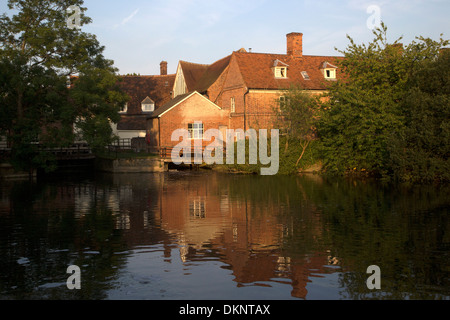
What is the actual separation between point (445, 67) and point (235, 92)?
2492 cm

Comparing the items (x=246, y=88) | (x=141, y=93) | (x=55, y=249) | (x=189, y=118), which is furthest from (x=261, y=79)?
(x=55, y=249)

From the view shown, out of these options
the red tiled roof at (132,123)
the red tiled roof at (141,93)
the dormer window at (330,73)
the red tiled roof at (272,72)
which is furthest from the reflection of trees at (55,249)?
the red tiled roof at (141,93)

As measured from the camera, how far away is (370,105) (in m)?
34.7

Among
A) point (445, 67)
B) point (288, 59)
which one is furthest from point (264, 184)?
point (288, 59)

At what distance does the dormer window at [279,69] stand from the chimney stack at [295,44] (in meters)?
3.32

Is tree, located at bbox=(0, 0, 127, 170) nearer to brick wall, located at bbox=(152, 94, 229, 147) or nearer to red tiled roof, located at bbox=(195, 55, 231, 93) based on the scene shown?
brick wall, located at bbox=(152, 94, 229, 147)

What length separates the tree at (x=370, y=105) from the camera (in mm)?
34219

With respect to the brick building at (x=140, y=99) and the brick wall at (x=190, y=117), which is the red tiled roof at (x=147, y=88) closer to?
the brick building at (x=140, y=99)

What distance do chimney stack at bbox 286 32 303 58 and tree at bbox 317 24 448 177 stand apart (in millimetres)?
16133

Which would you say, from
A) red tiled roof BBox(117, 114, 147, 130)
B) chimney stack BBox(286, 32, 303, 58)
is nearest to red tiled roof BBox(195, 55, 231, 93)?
chimney stack BBox(286, 32, 303, 58)
